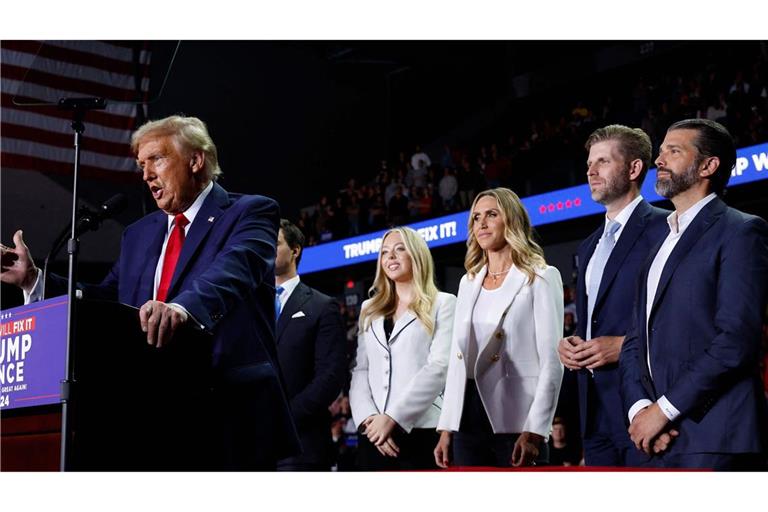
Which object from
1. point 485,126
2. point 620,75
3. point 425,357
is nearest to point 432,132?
point 485,126

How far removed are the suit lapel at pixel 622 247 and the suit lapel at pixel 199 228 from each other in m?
1.34

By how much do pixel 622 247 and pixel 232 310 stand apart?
1425mm

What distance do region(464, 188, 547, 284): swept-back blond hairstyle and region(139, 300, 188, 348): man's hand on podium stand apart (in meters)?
1.62

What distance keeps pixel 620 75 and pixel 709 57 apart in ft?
10.1

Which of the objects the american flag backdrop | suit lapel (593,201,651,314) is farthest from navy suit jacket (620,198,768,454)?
the american flag backdrop

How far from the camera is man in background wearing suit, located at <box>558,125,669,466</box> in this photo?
3178 mm

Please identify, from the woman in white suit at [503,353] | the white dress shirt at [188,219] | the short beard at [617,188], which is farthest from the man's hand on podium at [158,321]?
the short beard at [617,188]

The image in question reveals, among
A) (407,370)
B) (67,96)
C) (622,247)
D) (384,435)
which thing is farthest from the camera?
(67,96)

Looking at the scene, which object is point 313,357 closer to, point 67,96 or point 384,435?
point 384,435

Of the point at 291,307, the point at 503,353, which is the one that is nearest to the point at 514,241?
the point at 503,353

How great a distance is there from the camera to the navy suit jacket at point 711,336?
8.77 feet

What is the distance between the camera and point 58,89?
537 centimetres

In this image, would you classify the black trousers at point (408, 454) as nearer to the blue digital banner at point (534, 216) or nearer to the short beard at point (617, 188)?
the short beard at point (617, 188)

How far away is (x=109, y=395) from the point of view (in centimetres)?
233
